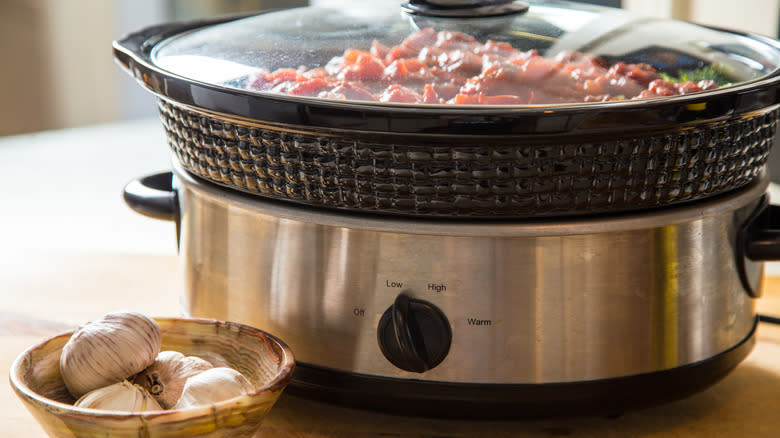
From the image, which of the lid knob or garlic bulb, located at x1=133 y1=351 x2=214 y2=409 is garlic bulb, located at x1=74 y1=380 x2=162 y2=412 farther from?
the lid knob

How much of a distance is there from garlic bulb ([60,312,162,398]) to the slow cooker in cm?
11

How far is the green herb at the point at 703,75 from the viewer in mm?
759

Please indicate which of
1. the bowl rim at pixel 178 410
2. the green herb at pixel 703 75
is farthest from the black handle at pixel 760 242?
the bowl rim at pixel 178 410

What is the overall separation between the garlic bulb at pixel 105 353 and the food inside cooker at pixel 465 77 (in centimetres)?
22

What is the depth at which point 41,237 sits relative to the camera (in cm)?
139

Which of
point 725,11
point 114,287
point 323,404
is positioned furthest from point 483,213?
point 725,11

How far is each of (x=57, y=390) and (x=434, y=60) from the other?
411mm

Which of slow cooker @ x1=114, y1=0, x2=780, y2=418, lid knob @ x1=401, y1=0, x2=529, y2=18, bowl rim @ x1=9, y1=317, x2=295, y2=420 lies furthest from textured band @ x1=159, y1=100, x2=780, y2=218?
lid knob @ x1=401, y1=0, x2=529, y2=18

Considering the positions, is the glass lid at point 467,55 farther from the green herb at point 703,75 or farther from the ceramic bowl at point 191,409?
the ceramic bowl at point 191,409

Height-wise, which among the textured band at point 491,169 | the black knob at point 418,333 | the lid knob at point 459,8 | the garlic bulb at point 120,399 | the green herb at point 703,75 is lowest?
the garlic bulb at point 120,399

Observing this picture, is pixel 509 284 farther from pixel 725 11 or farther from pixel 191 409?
pixel 725 11

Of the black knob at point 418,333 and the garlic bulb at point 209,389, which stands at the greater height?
the black knob at point 418,333

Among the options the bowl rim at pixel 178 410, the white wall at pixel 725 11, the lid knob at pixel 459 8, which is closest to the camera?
the bowl rim at pixel 178 410

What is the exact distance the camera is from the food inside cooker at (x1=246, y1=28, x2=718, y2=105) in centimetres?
69
